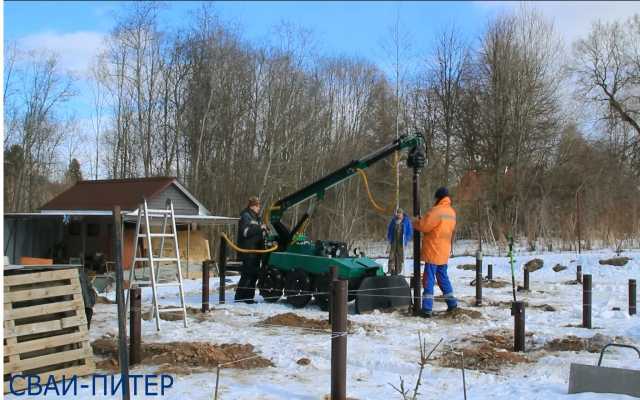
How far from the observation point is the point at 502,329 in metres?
9.79

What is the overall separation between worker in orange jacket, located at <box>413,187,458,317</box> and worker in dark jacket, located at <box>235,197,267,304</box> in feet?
11.8

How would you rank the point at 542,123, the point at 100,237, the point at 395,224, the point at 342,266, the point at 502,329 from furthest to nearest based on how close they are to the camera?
the point at 542,123, the point at 100,237, the point at 395,224, the point at 342,266, the point at 502,329

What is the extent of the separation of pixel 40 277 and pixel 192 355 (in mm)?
1928

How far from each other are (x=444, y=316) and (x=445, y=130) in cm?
3416

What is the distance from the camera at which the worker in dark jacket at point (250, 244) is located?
13414 mm

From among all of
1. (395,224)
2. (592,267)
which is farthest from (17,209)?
(592,267)

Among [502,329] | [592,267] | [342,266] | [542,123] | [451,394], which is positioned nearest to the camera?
[451,394]

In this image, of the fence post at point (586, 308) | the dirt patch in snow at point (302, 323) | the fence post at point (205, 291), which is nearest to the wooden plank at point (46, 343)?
the dirt patch in snow at point (302, 323)

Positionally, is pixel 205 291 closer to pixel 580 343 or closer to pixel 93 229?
pixel 580 343

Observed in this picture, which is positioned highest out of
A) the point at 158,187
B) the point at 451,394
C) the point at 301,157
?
the point at 301,157

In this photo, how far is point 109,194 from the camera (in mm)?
27766

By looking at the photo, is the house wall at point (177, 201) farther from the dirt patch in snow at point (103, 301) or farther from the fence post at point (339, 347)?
the fence post at point (339, 347)

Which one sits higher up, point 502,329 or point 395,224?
point 395,224

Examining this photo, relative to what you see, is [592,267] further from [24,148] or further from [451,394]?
[24,148]
